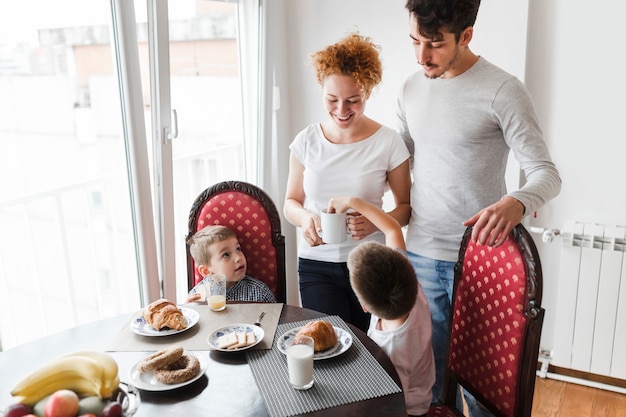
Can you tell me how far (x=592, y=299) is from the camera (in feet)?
8.21

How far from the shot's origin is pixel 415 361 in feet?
4.91

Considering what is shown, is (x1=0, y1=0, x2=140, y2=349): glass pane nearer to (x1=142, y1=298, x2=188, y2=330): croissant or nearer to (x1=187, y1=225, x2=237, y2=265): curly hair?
(x1=187, y1=225, x2=237, y2=265): curly hair

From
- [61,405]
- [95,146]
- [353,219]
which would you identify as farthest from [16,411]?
[95,146]

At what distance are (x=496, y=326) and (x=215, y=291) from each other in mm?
874

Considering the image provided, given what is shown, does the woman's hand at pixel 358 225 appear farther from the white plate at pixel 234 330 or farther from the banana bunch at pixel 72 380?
the banana bunch at pixel 72 380

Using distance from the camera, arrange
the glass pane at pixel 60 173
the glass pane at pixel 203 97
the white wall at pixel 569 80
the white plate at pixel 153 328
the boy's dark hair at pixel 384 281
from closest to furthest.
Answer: the boy's dark hair at pixel 384 281
the white plate at pixel 153 328
the glass pane at pixel 60 173
the white wall at pixel 569 80
the glass pane at pixel 203 97

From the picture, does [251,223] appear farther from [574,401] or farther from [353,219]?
[574,401]

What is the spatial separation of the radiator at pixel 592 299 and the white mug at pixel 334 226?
123 cm

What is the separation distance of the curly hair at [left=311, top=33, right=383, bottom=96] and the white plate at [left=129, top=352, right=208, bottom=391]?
113cm

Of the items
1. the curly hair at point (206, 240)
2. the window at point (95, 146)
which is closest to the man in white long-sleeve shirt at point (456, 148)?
the curly hair at point (206, 240)

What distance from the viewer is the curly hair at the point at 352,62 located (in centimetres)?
195

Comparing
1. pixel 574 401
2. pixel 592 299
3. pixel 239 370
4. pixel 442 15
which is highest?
pixel 442 15

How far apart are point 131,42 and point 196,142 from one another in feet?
4.00

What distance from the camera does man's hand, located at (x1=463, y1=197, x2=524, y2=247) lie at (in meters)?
1.49
